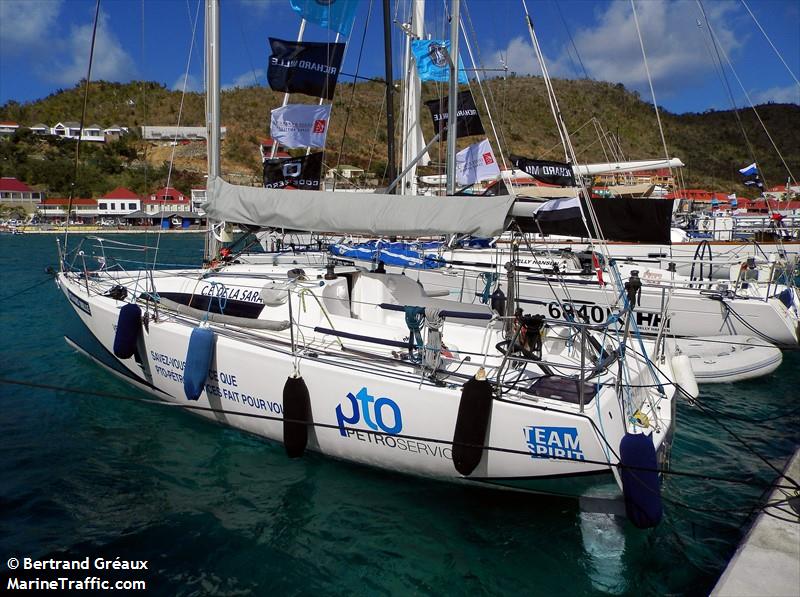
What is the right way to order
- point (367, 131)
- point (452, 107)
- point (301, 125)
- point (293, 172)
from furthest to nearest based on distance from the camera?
1. point (367, 131)
2. point (301, 125)
3. point (293, 172)
4. point (452, 107)

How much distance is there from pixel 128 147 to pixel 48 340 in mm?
75284

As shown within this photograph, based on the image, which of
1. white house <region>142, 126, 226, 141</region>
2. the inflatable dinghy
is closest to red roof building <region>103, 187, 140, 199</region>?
white house <region>142, 126, 226, 141</region>

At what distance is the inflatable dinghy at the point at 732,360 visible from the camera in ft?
33.0

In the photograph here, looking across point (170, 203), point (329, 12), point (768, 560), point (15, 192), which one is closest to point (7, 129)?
point (15, 192)

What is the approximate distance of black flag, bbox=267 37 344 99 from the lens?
10875 mm

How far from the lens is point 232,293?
787cm

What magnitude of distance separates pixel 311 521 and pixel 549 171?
4.42m

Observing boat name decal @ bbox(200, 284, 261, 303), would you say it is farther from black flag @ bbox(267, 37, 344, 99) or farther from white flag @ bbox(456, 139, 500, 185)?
white flag @ bbox(456, 139, 500, 185)

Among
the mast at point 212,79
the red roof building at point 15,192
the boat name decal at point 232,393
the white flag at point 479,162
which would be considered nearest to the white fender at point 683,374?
the boat name decal at point 232,393

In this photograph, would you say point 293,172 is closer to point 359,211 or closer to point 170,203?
point 359,211

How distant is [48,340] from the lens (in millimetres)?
12000

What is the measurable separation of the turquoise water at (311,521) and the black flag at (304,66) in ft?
21.8

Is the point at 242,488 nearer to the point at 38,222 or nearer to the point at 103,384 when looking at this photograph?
the point at 103,384

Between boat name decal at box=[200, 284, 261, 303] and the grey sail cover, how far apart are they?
0.94 m
